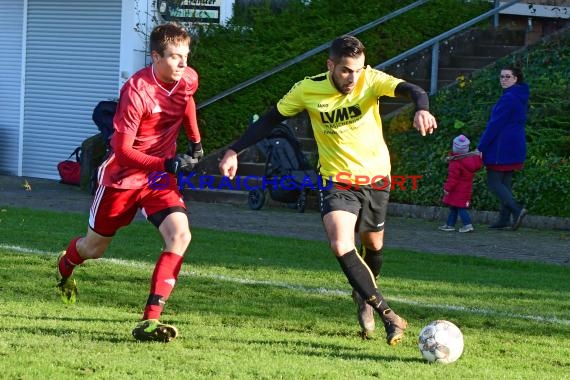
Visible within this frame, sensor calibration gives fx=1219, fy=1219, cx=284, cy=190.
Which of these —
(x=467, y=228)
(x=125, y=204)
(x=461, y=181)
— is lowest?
(x=467, y=228)

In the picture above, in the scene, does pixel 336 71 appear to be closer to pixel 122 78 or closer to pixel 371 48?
pixel 371 48

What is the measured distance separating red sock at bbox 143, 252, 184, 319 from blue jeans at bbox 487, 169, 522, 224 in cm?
815

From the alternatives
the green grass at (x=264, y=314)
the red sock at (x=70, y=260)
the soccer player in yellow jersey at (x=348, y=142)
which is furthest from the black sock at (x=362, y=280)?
the red sock at (x=70, y=260)

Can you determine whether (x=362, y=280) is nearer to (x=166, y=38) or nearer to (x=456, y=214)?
(x=166, y=38)

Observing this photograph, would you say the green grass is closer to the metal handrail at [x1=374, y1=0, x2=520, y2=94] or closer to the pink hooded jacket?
the pink hooded jacket

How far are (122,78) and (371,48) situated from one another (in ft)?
14.9

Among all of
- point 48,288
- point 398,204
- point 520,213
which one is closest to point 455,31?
point 398,204

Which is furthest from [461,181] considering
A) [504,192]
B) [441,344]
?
[441,344]

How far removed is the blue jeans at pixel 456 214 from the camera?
1494 cm

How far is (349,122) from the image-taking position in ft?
25.2

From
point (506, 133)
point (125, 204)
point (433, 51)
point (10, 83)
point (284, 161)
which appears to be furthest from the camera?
point (10, 83)

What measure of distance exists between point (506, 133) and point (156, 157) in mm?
8274

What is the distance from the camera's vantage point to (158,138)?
7781 millimetres

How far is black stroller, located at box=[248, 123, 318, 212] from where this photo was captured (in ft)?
55.6
